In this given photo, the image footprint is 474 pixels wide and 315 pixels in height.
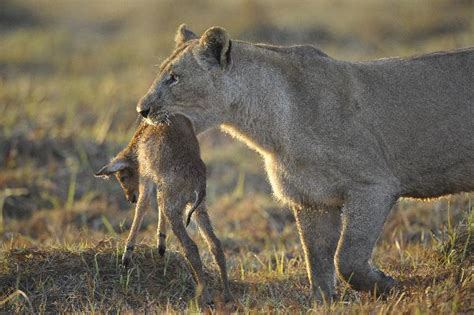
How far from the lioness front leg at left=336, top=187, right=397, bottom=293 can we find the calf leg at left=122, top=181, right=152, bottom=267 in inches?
63.8

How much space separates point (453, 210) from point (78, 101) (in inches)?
322

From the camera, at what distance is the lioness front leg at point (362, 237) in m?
6.51

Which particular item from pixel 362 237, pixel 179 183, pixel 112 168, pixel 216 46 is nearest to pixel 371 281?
pixel 362 237

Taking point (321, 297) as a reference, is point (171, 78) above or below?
above

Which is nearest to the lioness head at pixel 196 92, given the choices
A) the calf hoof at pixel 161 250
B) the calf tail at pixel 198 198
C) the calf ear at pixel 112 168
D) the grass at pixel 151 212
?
the calf tail at pixel 198 198

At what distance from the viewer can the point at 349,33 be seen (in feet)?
69.1

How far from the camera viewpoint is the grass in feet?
23.0

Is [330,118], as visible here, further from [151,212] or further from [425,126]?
[151,212]

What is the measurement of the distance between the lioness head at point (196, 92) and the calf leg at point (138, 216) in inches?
24.3

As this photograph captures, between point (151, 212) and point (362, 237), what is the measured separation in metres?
4.87

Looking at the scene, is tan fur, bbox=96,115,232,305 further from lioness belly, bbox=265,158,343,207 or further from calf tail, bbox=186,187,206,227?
lioness belly, bbox=265,158,343,207

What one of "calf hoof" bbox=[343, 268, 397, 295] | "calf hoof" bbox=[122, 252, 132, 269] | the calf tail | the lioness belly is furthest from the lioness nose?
"calf hoof" bbox=[343, 268, 397, 295]

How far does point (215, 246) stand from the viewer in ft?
22.5

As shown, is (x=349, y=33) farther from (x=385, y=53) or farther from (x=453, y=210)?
(x=453, y=210)
